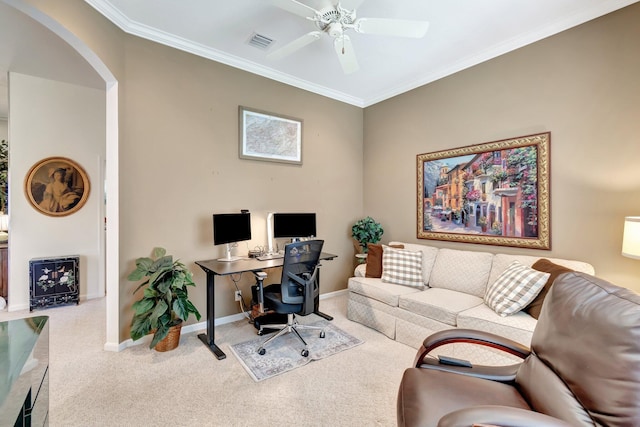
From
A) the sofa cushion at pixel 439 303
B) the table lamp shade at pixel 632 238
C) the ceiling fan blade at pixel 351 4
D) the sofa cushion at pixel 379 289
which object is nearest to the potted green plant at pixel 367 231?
the sofa cushion at pixel 379 289

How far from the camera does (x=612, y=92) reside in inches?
96.0

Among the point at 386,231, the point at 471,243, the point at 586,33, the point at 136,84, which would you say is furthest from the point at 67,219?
the point at 586,33

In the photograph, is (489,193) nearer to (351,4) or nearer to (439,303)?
(439,303)

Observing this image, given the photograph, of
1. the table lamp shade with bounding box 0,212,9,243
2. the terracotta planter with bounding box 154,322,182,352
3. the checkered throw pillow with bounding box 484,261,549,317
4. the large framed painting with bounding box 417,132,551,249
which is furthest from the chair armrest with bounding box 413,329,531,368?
the table lamp shade with bounding box 0,212,9,243

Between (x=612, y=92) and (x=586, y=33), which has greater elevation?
(x=586, y=33)

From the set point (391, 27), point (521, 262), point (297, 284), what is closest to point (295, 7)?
point (391, 27)

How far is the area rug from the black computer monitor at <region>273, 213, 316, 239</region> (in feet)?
3.88

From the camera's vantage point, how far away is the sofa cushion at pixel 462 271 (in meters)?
A: 2.98

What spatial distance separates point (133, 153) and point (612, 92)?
4386 millimetres

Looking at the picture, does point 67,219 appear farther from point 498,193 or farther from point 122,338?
point 498,193

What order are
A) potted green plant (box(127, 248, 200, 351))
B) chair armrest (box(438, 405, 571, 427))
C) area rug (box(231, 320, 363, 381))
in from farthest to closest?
potted green plant (box(127, 248, 200, 351)) → area rug (box(231, 320, 363, 381)) → chair armrest (box(438, 405, 571, 427))

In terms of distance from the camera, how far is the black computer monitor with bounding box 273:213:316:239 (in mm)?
3641

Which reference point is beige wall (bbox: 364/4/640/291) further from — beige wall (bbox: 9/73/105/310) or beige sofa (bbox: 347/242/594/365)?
beige wall (bbox: 9/73/105/310)

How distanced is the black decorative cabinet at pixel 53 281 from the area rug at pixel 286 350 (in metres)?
2.78
